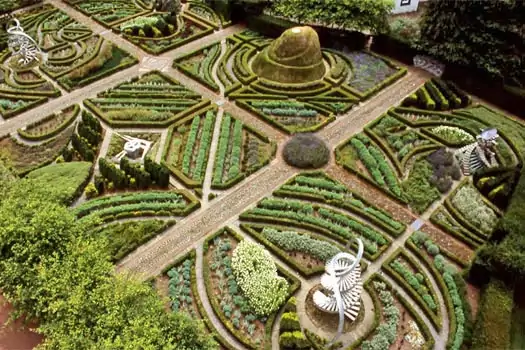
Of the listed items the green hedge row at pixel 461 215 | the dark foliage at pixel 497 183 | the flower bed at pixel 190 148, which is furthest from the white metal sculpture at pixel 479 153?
the flower bed at pixel 190 148

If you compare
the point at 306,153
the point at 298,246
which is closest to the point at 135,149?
the point at 306,153

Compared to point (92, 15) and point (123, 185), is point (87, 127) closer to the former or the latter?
Result: point (123, 185)

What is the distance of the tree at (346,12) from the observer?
50.7 meters

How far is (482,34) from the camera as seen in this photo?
148 feet

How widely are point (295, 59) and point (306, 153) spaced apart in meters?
13.3

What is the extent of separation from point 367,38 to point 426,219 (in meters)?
26.9

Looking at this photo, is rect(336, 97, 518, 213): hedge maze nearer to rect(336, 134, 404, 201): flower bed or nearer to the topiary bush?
rect(336, 134, 404, 201): flower bed

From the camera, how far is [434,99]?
4562cm

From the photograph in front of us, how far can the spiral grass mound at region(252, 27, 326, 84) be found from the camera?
47.1 meters

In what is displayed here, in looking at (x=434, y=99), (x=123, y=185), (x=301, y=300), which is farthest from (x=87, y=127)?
(x=434, y=99)

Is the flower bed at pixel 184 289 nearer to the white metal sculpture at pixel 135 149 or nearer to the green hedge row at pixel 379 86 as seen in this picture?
the white metal sculpture at pixel 135 149

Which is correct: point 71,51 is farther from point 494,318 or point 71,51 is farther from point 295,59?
point 494,318

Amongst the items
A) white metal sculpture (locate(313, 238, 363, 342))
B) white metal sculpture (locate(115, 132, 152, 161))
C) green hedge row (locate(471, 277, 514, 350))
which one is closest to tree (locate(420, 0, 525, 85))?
green hedge row (locate(471, 277, 514, 350))

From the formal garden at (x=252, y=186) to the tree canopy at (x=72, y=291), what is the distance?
12 centimetres
